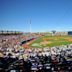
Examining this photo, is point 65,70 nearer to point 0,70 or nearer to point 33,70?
point 33,70

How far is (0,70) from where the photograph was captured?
67.2 feet

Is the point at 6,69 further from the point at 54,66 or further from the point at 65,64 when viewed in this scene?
the point at 65,64

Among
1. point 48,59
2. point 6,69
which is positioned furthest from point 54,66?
point 6,69

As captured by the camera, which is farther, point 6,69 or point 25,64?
point 25,64

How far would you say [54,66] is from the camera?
22.2 m

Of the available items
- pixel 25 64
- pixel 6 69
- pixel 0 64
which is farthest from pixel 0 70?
pixel 25 64

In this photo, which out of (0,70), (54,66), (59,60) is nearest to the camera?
(0,70)

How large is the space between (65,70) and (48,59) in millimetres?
5001

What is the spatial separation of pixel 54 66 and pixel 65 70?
1.75m

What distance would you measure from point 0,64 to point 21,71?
3.34m

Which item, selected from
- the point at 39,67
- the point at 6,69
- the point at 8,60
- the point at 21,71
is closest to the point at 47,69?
the point at 39,67

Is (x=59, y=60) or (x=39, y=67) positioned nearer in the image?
(x=39, y=67)

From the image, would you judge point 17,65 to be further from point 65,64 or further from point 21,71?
point 65,64

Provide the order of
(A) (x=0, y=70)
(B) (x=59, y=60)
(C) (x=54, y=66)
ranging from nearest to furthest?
(A) (x=0, y=70) < (C) (x=54, y=66) < (B) (x=59, y=60)
